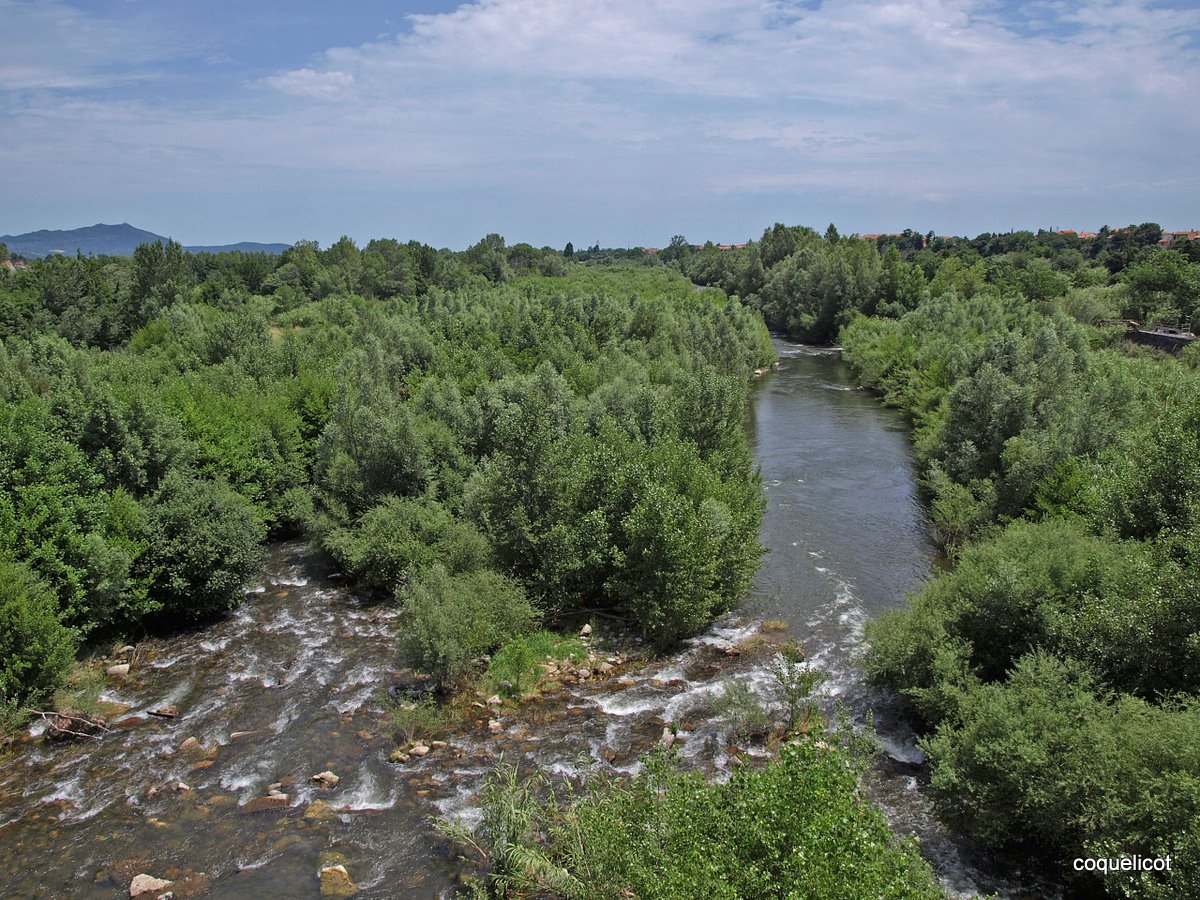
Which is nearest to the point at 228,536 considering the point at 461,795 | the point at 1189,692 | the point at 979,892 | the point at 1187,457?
the point at 461,795

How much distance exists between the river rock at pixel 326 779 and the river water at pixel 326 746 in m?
0.17

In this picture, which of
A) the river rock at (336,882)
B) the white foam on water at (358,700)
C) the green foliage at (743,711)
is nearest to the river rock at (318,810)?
the river rock at (336,882)

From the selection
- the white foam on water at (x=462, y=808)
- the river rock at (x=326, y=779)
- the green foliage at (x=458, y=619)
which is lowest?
the river rock at (x=326, y=779)

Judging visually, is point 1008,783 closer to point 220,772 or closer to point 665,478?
point 665,478

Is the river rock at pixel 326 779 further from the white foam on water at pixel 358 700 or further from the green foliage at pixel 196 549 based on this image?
the green foliage at pixel 196 549

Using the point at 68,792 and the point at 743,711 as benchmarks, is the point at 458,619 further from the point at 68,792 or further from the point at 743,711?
the point at 68,792

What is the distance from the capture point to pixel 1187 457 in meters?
24.0

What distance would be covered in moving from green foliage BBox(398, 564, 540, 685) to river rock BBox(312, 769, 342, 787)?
4.29 meters

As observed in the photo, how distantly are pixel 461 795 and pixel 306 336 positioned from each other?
183ft

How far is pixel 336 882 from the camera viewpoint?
1678cm

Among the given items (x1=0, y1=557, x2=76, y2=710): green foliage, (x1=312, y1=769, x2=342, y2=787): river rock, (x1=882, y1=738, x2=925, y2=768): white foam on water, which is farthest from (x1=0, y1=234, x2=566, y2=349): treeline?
(x1=882, y1=738, x2=925, y2=768): white foam on water

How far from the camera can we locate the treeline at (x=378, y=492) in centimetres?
2608

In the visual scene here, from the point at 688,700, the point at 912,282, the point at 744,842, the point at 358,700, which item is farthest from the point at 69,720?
the point at 912,282

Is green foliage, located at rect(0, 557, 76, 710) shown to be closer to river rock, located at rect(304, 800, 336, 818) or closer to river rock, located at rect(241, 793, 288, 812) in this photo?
river rock, located at rect(241, 793, 288, 812)
